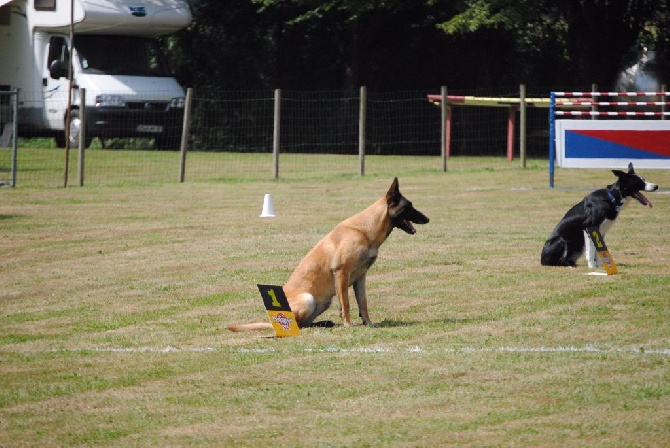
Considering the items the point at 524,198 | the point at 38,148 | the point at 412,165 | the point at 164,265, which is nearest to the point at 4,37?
the point at 38,148

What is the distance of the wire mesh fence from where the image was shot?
27531mm

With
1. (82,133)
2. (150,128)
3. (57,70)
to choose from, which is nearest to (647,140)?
(82,133)

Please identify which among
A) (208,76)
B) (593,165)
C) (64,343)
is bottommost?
(64,343)

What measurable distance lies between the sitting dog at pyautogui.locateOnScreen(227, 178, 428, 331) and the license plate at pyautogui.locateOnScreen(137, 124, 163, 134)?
20.0 m

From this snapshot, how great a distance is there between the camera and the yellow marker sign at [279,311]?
345 inches

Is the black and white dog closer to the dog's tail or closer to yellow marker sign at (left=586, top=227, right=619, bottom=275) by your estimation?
yellow marker sign at (left=586, top=227, right=619, bottom=275)

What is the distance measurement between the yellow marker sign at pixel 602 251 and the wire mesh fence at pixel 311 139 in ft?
48.7

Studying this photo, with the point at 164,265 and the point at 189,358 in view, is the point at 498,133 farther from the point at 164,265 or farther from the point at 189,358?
the point at 189,358

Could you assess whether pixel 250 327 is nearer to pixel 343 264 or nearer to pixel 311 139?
pixel 343 264

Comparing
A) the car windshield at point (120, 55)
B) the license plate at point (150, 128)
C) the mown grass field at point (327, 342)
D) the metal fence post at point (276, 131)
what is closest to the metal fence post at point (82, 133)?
the metal fence post at point (276, 131)

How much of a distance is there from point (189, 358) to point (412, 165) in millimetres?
19477

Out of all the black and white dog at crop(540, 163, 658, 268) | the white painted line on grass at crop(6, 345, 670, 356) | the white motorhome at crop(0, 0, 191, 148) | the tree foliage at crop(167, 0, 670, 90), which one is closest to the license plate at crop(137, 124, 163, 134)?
the white motorhome at crop(0, 0, 191, 148)

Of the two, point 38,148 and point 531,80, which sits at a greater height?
point 531,80

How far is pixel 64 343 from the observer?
8.99m
